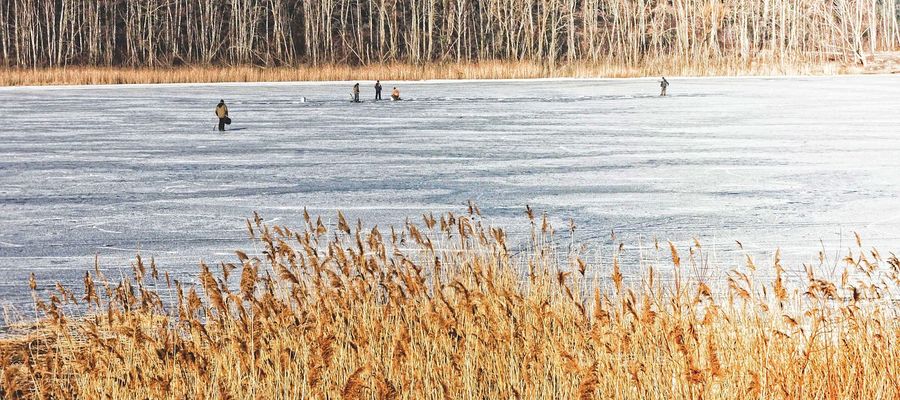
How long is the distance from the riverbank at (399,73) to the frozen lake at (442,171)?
9539mm

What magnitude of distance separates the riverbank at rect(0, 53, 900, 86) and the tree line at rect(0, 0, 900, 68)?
2.59 m

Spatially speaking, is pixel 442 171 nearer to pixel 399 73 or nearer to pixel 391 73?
pixel 399 73

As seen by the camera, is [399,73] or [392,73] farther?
[392,73]

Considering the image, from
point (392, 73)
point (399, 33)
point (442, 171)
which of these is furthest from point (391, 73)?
point (442, 171)

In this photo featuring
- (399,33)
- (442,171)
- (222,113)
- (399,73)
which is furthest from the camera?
(399,33)

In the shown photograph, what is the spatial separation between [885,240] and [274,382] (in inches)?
221

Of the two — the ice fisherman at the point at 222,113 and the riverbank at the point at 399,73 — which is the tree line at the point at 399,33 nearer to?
the riverbank at the point at 399,73

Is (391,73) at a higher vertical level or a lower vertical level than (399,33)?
lower

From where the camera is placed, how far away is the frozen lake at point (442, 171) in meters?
9.14

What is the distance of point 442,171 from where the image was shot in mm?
13336

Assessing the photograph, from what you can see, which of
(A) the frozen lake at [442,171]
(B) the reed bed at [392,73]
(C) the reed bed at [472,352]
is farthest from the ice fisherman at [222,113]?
(B) the reed bed at [392,73]

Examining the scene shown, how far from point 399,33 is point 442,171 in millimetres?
39745

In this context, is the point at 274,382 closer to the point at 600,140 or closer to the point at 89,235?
the point at 89,235

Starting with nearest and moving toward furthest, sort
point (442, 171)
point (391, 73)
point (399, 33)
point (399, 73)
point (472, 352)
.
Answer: point (472, 352) < point (442, 171) < point (399, 73) < point (391, 73) < point (399, 33)
